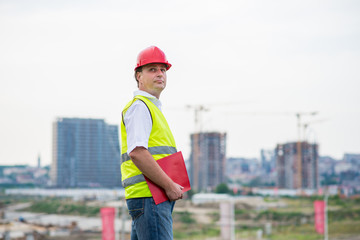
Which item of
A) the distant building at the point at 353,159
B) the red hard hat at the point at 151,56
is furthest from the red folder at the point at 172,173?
the distant building at the point at 353,159

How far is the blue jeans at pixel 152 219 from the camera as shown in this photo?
2.31 m

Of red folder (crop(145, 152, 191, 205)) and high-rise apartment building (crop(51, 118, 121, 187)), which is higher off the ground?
high-rise apartment building (crop(51, 118, 121, 187))

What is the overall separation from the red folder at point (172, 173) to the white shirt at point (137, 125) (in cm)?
13

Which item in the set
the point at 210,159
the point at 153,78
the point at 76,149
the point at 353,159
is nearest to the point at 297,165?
the point at 210,159

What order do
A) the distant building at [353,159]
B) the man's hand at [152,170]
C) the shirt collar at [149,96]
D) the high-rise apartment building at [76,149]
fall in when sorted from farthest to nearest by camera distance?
1. the distant building at [353,159]
2. the high-rise apartment building at [76,149]
3. the shirt collar at [149,96]
4. the man's hand at [152,170]

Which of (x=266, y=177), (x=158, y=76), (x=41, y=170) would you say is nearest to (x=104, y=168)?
(x=41, y=170)

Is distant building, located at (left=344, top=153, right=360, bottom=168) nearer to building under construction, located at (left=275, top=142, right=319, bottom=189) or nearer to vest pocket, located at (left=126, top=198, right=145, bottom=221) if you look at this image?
building under construction, located at (left=275, top=142, right=319, bottom=189)

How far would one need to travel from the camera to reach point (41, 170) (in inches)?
4855

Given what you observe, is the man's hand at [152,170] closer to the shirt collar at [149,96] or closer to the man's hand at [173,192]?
the man's hand at [173,192]

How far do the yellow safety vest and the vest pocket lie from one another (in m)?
0.02

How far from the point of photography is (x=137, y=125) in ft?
7.63

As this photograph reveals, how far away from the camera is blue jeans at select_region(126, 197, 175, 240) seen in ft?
7.59

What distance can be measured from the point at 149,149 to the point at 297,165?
8706 cm

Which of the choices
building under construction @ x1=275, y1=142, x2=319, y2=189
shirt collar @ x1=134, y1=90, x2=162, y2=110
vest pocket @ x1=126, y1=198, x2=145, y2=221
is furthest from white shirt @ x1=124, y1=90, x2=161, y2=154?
building under construction @ x1=275, y1=142, x2=319, y2=189
